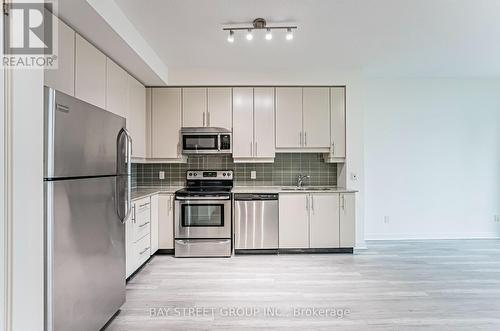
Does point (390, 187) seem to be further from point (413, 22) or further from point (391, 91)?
point (413, 22)

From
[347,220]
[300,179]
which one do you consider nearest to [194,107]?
[300,179]

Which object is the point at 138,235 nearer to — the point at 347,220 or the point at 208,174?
the point at 208,174

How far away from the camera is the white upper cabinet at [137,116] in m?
3.74

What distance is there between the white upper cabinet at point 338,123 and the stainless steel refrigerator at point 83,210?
2.87 meters

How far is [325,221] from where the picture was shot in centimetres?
411

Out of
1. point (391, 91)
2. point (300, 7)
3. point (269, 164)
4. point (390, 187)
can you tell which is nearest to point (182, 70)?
point (269, 164)

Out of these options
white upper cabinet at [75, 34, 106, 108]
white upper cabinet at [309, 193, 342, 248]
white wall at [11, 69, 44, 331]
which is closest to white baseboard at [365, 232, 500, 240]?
white upper cabinet at [309, 193, 342, 248]

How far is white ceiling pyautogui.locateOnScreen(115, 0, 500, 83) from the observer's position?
2.55 metres

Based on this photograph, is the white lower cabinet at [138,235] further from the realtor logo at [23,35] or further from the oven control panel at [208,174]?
the realtor logo at [23,35]

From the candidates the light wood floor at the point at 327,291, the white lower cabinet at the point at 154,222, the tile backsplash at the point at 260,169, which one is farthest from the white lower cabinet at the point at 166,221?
the tile backsplash at the point at 260,169

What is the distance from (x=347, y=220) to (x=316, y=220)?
42 cm

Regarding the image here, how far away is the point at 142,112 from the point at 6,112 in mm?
3226

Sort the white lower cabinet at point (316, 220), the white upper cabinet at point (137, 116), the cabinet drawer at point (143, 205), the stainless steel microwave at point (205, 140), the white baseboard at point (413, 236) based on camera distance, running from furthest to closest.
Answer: the white baseboard at point (413, 236)
the stainless steel microwave at point (205, 140)
the white lower cabinet at point (316, 220)
the white upper cabinet at point (137, 116)
the cabinet drawer at point (143, 205)

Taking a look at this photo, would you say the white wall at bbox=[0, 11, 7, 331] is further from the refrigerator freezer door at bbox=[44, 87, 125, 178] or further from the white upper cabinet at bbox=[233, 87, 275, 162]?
the white upper cabinet at bbox=[233, 87, 275, 162]
